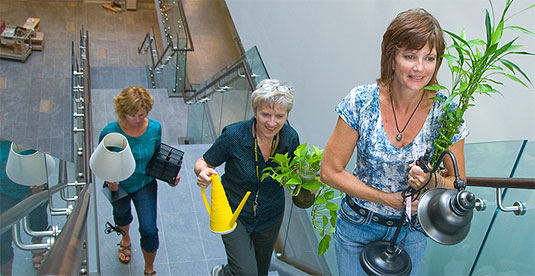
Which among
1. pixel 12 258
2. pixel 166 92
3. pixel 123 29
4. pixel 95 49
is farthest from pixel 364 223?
pixel 123 29

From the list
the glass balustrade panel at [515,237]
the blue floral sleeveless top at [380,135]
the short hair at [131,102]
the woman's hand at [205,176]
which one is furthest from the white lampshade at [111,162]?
the glass balustrade panel at [515,237]

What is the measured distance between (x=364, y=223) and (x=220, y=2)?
11661mm

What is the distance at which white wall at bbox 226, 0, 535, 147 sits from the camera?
328cm

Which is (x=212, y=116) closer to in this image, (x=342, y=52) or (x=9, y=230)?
(x=342, y=52)

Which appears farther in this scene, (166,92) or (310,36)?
(166,92)

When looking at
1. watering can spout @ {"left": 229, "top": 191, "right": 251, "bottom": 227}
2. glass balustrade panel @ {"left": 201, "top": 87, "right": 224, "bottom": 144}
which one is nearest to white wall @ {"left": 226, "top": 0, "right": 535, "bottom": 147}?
glass balustrade panel @ {"left": 201, "top": 87, "right": 224, "bottom": 144}

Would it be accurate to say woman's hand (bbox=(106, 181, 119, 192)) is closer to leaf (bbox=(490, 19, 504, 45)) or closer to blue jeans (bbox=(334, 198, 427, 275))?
blue jeans (bbox=(334, 198, 427, 275))

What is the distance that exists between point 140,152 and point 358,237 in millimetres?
1935

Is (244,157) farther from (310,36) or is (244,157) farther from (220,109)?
(220,109)

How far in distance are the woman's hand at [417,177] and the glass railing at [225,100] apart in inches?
166

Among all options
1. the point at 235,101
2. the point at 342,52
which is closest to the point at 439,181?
the point at 342,52

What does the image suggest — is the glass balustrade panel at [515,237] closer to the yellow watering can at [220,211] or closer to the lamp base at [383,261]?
the lamp base at [383,261]

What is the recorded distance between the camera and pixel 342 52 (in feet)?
17.7

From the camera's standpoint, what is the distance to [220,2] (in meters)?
13.6
